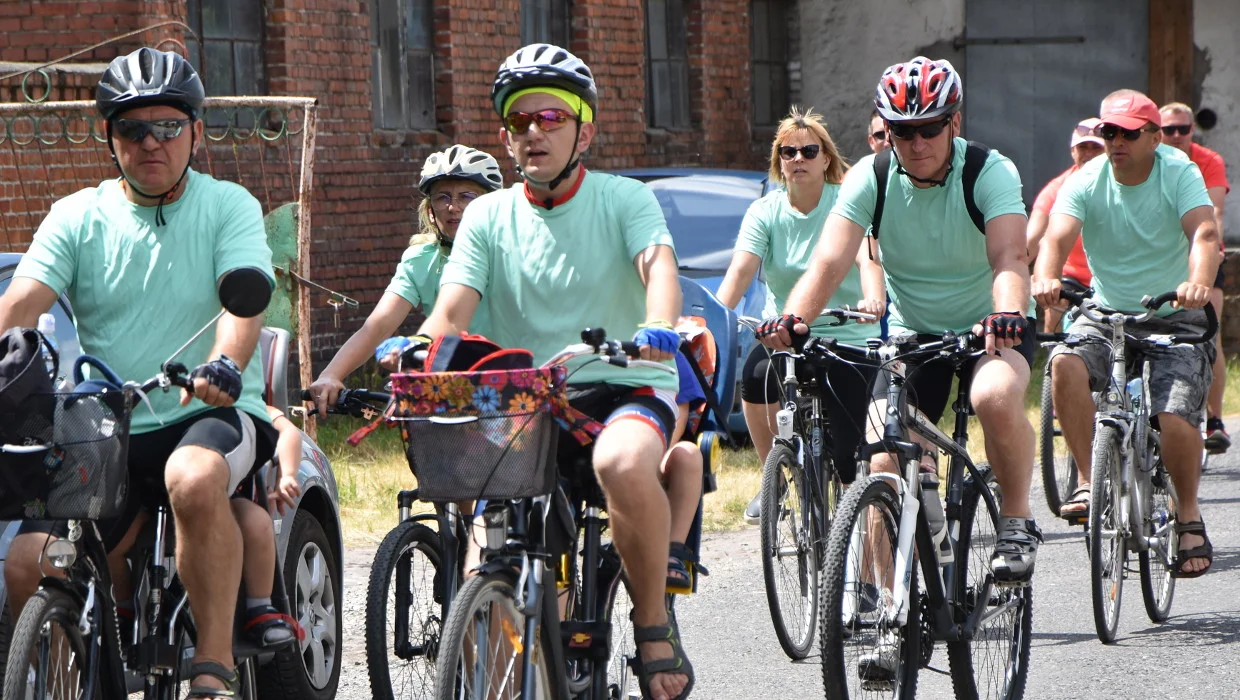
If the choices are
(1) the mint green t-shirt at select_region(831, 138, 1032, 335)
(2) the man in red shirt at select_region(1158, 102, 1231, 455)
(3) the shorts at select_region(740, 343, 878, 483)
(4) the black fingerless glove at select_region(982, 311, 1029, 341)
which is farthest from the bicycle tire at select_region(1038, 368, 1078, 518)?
(4) the black fingerless glove at select_region(982, 311, 1029, 341)

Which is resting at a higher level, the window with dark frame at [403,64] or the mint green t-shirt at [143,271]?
the window with dark frame at [403,64]

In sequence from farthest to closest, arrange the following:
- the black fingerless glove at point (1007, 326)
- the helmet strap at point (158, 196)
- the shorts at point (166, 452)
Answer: the black fingerless glove at point (1007, 326), the helmet strap at point (158, 196), the shorts at point (166, 452)

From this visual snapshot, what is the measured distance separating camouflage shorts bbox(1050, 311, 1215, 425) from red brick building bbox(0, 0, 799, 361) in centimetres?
600

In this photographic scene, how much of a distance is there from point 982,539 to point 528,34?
11.0 meters

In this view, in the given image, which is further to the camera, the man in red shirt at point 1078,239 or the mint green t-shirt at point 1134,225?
the man in red shirt at point 1078,239

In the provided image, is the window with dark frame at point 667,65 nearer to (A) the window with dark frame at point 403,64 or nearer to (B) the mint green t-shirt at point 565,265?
(A) the window with dark frame at point 403,64

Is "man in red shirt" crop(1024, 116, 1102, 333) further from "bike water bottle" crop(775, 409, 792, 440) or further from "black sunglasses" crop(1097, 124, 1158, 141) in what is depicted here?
"bike water bottle" crop(775, 409, 792, 440)

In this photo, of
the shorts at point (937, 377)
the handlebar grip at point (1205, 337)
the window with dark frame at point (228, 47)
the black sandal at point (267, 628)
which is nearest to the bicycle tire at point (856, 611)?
the shorts at point (937, 377)

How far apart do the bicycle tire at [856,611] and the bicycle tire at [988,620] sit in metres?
0.37

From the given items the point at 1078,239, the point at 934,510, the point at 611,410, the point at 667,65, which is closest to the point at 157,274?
the point at 611,410

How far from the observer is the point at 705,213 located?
12.5m

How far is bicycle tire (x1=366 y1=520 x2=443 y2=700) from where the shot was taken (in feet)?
16.8

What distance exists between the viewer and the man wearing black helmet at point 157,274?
15.7ft

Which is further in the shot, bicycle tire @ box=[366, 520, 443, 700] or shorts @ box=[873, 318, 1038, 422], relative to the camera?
shorts @ box=[873, 318, 1038, 422]
